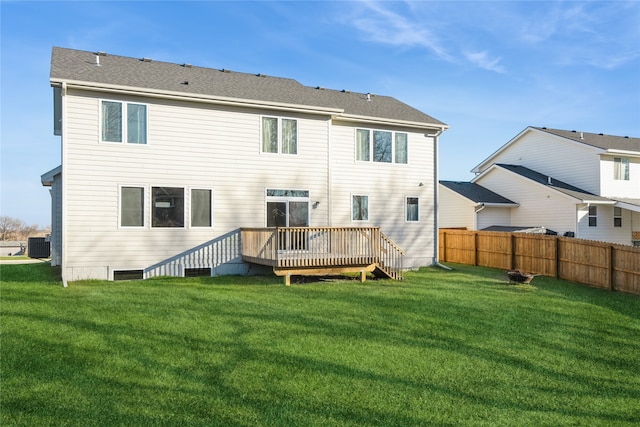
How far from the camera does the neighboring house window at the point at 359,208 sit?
52.8ft

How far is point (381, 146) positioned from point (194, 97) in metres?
6.85

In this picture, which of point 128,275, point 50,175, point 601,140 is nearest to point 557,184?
point 601,140

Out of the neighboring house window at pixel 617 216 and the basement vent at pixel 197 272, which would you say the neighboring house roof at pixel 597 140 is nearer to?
the neighboring house window at pixel 617 216

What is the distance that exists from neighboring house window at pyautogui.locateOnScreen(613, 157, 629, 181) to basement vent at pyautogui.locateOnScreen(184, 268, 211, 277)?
21349mm

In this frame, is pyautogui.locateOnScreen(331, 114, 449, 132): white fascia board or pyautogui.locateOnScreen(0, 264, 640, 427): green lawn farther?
pyautogui.locateOnScreen(331, 114, 449, 132): white fascia board

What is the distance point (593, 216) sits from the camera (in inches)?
874

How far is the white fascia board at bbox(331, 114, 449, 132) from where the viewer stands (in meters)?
15.6

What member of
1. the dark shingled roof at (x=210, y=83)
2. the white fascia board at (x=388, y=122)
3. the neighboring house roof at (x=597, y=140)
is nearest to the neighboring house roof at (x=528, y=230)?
the neighboring house roof at (x=597, y=140)

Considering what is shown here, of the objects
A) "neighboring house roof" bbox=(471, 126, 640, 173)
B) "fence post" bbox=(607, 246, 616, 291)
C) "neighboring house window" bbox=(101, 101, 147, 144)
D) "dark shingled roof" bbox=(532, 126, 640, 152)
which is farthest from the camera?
"dark shingled roof" bbox=(532, 126, 640, 152)

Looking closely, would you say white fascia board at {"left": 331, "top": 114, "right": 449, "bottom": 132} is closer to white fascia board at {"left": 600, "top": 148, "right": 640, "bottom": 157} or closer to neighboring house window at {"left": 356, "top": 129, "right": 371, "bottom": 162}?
neighboring house window at {"left": 356, "top": 129, "right": 371, "bottom": 162}

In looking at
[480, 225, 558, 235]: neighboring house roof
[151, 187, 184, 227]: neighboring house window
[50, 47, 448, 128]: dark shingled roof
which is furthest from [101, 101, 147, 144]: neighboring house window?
[480, 225, 558, 235]: neighboring house roof

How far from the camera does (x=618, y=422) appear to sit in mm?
4781

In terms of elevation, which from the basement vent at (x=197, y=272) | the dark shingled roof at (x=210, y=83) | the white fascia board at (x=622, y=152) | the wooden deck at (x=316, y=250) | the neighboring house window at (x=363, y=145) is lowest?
the basement vent at (x=197, y=272)

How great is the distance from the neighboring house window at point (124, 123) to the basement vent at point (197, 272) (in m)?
3.92
